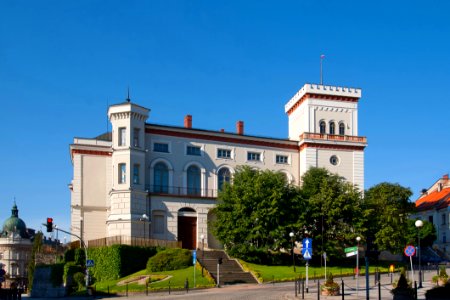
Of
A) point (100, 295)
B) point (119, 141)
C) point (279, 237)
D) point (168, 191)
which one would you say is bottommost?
point (100, 295)

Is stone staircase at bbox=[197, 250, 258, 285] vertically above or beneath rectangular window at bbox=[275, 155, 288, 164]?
beneath

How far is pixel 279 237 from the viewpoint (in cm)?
5503

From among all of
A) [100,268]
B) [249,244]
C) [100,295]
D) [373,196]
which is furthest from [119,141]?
[373,196]

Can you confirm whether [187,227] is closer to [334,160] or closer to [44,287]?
[44,287]

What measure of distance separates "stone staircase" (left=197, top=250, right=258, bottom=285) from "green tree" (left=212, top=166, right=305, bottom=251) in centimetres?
161

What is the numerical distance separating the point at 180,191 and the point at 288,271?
1546 centimetres

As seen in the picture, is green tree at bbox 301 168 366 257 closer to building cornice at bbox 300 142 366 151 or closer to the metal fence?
building cornice at bbox 300 142 366 151

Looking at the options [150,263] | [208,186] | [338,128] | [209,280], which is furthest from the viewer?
[338,128]

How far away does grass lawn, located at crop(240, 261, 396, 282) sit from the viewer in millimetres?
49088

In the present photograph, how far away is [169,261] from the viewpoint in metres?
52.8

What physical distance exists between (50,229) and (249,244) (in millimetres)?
19735

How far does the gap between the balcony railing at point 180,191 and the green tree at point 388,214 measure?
1537 cm

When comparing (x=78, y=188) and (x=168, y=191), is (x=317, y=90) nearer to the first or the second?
(x=168, y=191)

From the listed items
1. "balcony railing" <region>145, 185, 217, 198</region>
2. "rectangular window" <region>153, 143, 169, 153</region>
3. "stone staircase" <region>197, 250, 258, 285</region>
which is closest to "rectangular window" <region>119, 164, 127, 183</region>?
"balcony railing" <region>145, 185, 217, 198</region>
